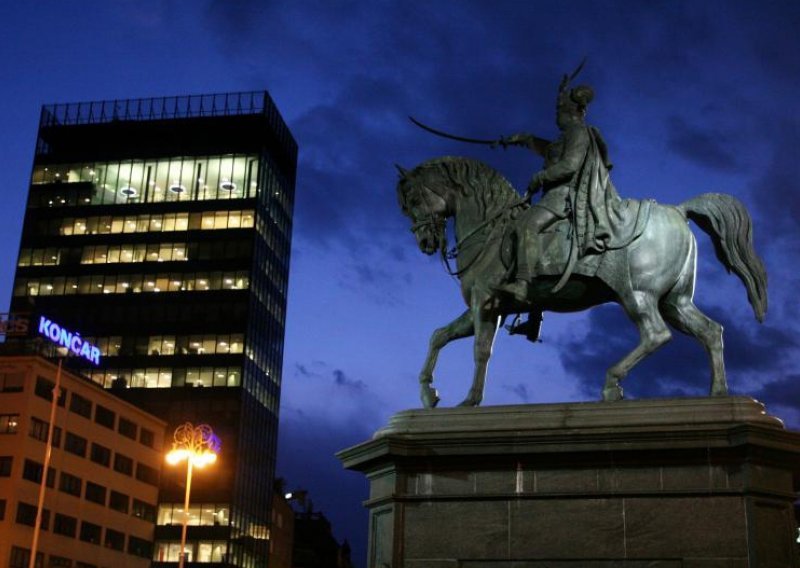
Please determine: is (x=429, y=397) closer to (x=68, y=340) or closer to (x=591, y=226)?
(x=591, y=226)

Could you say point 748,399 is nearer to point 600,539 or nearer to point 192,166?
point 600,539

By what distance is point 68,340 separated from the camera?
337ft

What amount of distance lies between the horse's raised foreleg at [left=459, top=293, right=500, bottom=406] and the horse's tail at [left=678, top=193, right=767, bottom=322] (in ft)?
10.6

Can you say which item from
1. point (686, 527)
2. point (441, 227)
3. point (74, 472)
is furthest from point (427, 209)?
point (74, 472)

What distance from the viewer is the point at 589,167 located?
628 inches

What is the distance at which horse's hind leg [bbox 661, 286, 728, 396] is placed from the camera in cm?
1455

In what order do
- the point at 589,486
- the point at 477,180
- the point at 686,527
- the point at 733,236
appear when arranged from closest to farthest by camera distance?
the point at 686,527 → the point at 589,486 → the point at 733,236 → the point at 477,180

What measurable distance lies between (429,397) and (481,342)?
1116 mm

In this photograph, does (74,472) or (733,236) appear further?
(74,472)

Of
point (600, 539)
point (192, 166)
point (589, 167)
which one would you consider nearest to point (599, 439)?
point (600, 539)

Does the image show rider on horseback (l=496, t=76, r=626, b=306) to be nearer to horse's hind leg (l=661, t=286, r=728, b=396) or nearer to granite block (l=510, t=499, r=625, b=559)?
horse's hind leg (l=661, t=286, r=728, b=396)

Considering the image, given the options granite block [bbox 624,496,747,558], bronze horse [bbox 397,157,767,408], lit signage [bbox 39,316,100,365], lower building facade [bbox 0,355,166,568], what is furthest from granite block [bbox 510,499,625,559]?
lit signage [bbox 39,316,100,365]

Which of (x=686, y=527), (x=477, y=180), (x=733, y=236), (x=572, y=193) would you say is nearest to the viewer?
(x=686, y=527)

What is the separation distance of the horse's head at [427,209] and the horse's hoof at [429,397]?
2.38 meters
